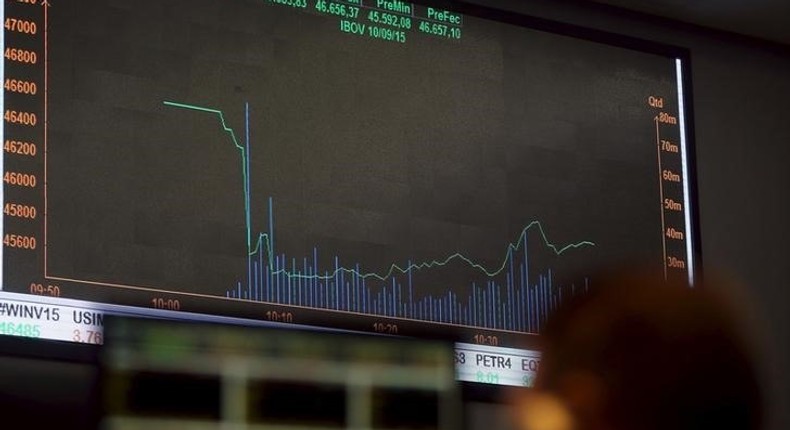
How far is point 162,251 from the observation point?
11.2 ft

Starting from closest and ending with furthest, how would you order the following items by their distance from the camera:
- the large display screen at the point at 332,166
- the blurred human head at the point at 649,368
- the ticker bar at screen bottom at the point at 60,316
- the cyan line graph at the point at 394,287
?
1. the blurred human head at the point at 649,368
2. the ticker bar at screen bottom at the point at 60,316
3. the large display screen at the point at 332,166
4. the cyan line graph at the point at 394,287

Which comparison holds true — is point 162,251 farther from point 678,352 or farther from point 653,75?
point 678,352

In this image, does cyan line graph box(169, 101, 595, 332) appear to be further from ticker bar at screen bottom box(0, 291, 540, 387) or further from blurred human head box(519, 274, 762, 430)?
blurred human head box(519, 274, 762, 430)

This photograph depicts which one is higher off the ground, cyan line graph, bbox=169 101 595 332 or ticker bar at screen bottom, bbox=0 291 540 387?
cyan line graph, bbox=169 101 595 332

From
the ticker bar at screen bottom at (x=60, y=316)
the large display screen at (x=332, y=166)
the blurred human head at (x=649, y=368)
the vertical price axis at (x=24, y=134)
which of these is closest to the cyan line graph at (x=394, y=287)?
the large display screen at (x=332, y=166)

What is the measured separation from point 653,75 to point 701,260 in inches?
20.0

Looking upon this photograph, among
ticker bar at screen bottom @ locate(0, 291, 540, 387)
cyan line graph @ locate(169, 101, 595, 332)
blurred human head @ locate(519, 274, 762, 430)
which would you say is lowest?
blurred human head @ locate(519, 274, 762, 430)

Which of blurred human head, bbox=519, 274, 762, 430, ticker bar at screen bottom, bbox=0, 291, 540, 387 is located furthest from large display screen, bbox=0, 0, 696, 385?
blurred human head, bbox=519, 274, 762, 430

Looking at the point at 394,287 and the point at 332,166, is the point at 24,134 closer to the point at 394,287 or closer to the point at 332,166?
the point at 332,166

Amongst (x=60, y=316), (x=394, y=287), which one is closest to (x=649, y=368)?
(x=60, y=316)

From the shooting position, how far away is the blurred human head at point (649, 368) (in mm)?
891

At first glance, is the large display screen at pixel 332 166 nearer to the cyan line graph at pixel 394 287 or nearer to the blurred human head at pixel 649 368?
the cyan line graph at pixel 394 287

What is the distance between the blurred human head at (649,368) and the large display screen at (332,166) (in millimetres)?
2468

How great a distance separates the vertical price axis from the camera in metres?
3.25
